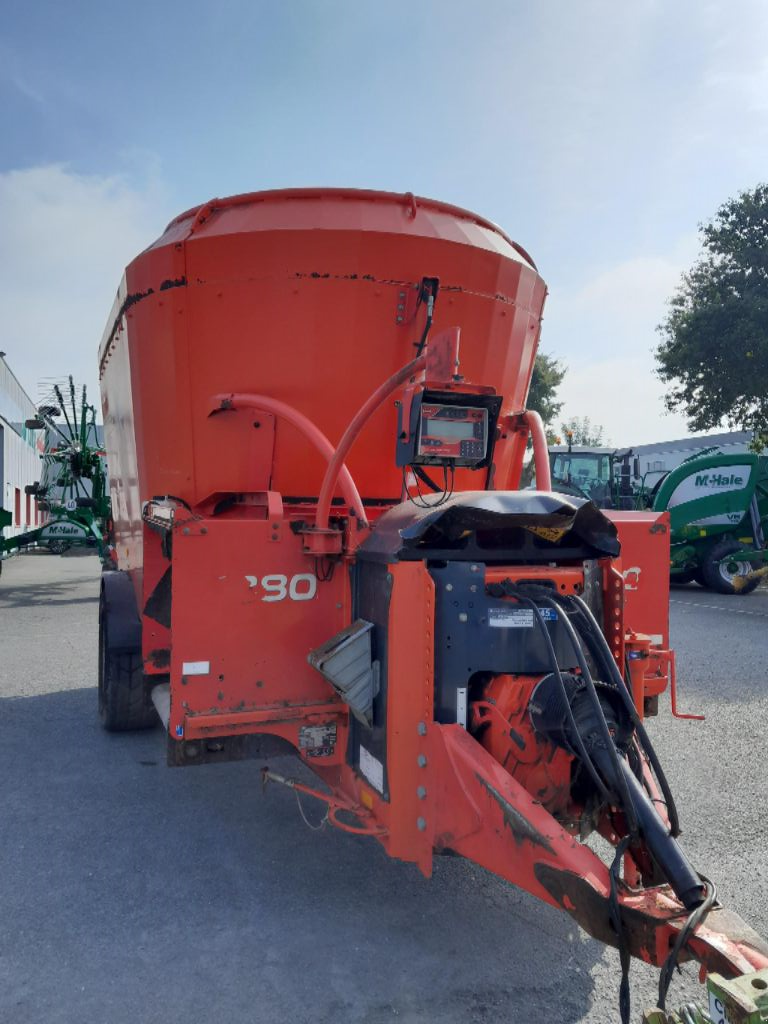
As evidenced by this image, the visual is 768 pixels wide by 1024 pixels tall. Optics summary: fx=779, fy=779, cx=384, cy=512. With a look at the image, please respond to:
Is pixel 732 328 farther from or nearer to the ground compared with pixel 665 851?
farther from the ground

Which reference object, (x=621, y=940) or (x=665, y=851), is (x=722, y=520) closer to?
(x=665, y=851)

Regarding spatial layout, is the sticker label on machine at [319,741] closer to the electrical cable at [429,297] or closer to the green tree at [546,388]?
the electrical cable at [429,297]

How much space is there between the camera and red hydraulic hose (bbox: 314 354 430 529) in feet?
A: 9.78

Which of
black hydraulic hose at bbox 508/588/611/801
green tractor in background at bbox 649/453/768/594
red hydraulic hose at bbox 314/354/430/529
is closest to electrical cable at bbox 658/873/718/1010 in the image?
black hydraulic hose at bbox 508/588/611/801

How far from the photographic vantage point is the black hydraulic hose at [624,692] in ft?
8.38

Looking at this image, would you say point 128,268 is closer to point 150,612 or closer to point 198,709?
point 150,612

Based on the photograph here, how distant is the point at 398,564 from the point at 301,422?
1009 mm

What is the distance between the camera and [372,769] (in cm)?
292

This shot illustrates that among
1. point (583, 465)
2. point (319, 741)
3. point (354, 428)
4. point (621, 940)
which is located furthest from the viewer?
point (583, 465)

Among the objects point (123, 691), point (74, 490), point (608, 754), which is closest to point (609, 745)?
point (608, 754)

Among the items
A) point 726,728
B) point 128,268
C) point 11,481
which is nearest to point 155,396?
point 128,268

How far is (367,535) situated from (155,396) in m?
1.49

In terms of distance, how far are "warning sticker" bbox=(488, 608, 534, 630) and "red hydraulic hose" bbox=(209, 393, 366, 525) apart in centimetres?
73

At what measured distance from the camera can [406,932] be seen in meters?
2.83
